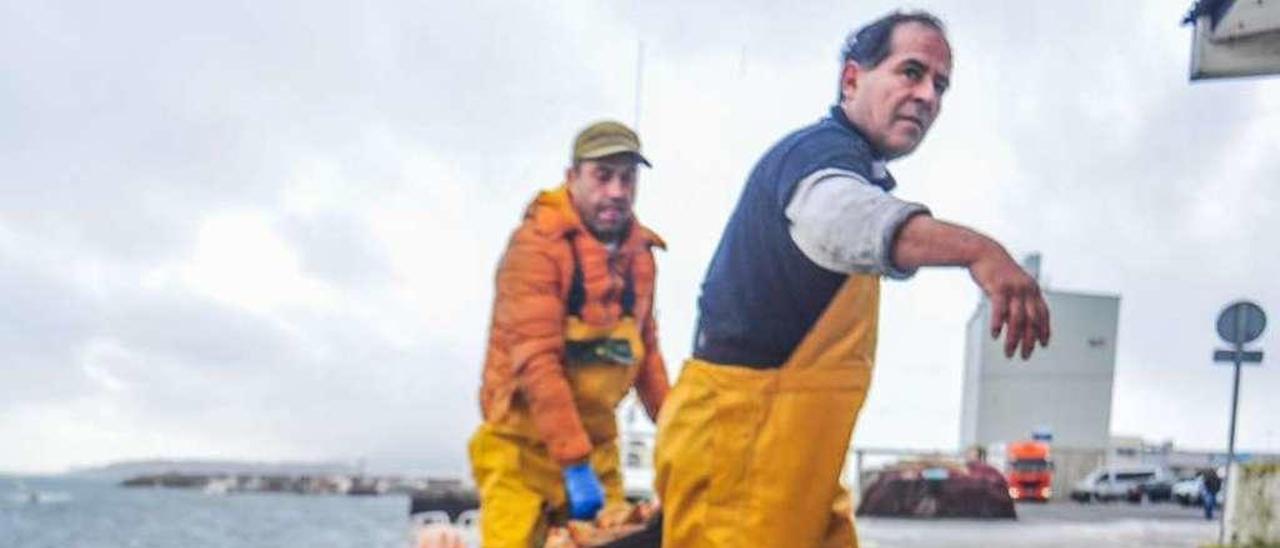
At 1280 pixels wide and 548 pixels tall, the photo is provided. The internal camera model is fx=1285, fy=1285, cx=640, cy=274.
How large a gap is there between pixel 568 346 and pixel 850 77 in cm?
130

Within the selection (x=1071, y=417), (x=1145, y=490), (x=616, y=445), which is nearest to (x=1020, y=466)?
(x=1071, y=417)

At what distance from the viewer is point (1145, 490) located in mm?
20094

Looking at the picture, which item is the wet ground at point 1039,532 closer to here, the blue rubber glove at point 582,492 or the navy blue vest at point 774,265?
the blue rubber glove at point 582,492

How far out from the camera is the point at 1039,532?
8.55m

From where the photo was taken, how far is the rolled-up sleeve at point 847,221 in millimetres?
1848

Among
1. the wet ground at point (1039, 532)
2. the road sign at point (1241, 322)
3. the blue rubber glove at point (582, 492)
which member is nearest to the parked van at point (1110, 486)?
the wet ground at point (1039, 532)

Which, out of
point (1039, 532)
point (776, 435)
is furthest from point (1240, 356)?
point (776, 435)

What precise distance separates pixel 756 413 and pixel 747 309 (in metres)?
0.18

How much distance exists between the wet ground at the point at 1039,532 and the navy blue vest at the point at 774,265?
14.6ft

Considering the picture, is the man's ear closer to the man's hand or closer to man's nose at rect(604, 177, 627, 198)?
the man's hand

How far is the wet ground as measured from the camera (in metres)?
7.25

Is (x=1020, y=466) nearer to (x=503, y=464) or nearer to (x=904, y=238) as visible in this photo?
(x=503, y=464)

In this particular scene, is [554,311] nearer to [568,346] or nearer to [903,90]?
[568,346]

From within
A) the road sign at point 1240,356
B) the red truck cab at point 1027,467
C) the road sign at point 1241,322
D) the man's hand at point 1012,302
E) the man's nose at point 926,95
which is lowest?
the red truck cab at point 1027,467
